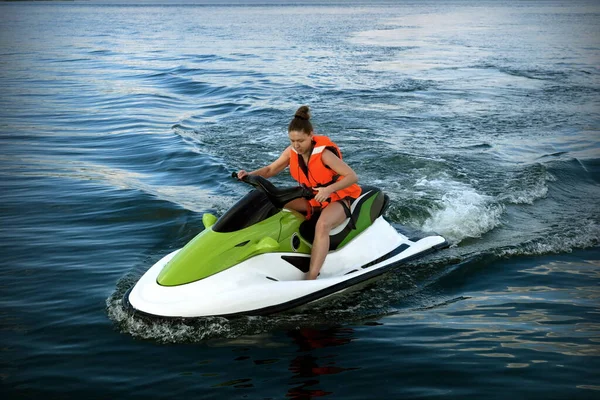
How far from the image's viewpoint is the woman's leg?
6340 mm

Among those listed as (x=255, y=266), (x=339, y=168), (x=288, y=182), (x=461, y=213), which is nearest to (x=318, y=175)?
(x=339, y=168)

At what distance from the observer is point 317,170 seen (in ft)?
21.3

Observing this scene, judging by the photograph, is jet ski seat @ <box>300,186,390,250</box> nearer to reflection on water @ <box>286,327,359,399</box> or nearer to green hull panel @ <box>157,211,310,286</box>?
green hull panel @ <box>157,211,310,286</box>

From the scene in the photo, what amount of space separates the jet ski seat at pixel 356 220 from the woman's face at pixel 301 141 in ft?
2.19

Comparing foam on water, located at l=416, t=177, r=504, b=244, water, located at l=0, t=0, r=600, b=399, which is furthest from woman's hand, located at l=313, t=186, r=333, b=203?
foam on water, located at l=416, t=177, r=504, b=244

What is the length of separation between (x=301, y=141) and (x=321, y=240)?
0.91m

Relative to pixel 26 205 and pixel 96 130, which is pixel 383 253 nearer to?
pixel 26 205

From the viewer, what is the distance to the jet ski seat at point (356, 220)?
6562mm

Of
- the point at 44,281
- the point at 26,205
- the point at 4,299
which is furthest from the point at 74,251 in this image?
the point at 26,205

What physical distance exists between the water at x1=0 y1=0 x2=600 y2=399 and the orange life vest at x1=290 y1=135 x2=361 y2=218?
38.3 inches

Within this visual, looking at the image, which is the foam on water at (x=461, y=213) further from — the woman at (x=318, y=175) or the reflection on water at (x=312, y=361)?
the reflection on water at (x=312, y=361)

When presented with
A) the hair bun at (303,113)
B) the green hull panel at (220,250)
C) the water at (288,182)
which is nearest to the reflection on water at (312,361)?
the water at (288,182)

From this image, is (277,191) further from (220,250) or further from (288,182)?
(288,182)

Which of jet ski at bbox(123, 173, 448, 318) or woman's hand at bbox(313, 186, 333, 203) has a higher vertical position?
woman's hand at bbox(313, 186, 333, 203)
